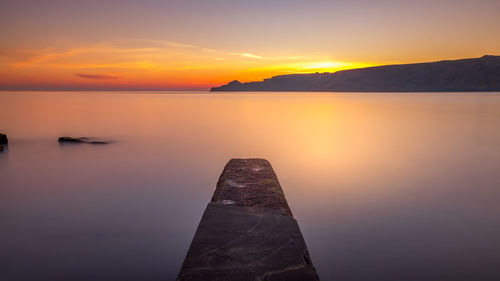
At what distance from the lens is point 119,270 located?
527 centimetres

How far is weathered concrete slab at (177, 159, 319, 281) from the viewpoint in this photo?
3.05 meters

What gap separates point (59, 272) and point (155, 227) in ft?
6.78

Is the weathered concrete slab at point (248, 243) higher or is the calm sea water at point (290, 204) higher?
the weathered concrete slab at point (248, 243)

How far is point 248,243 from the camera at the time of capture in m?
3.65

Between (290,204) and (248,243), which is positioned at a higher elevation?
(248,243)

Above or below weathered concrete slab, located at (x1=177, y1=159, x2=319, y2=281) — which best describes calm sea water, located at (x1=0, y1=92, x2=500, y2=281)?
below

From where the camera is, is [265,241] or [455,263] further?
[455,263]

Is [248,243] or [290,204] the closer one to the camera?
[248,243]

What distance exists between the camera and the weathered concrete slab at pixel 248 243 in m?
3.05

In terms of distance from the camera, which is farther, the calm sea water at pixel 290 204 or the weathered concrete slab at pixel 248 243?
the calm sea water at pixel 290 204

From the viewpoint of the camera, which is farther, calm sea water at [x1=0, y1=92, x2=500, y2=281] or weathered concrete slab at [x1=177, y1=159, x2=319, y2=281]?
calm sea water at [x1=0, y1=92, x2=500, y2=281]

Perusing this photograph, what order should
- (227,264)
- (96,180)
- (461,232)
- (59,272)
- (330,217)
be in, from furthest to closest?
1. (96,180)
2. (330,217)
3. (461,232)
4. (59,272)
5. (227,264)

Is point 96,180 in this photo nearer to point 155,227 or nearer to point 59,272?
point 155,227

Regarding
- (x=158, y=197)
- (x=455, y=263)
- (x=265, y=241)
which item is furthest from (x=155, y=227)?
(x=455, y=263)
